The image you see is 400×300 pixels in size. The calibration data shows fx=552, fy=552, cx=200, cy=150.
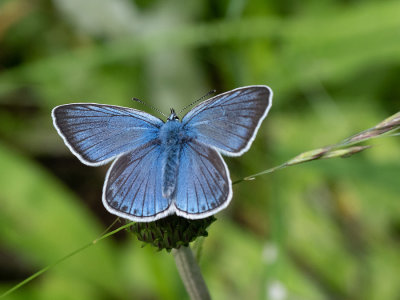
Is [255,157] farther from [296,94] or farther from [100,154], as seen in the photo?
[100,154]

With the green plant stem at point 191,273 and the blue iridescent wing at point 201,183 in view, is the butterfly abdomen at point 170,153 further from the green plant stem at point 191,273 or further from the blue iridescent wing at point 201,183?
→ the green plant stem at point 191,273

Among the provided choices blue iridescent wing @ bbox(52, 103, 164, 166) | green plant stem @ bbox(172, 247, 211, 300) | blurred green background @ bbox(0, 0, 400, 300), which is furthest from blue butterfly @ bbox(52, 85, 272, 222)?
blurred green background @ bbox(0, 0, 400, 300)

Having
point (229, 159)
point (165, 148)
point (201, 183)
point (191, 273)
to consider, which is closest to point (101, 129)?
point (165, 148)

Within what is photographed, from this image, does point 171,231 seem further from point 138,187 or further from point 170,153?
point 170,153

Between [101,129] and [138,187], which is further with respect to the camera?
[101,129]

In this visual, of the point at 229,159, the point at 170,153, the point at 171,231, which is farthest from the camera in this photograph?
the point at 229,159

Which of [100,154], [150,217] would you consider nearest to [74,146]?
[100,154]
